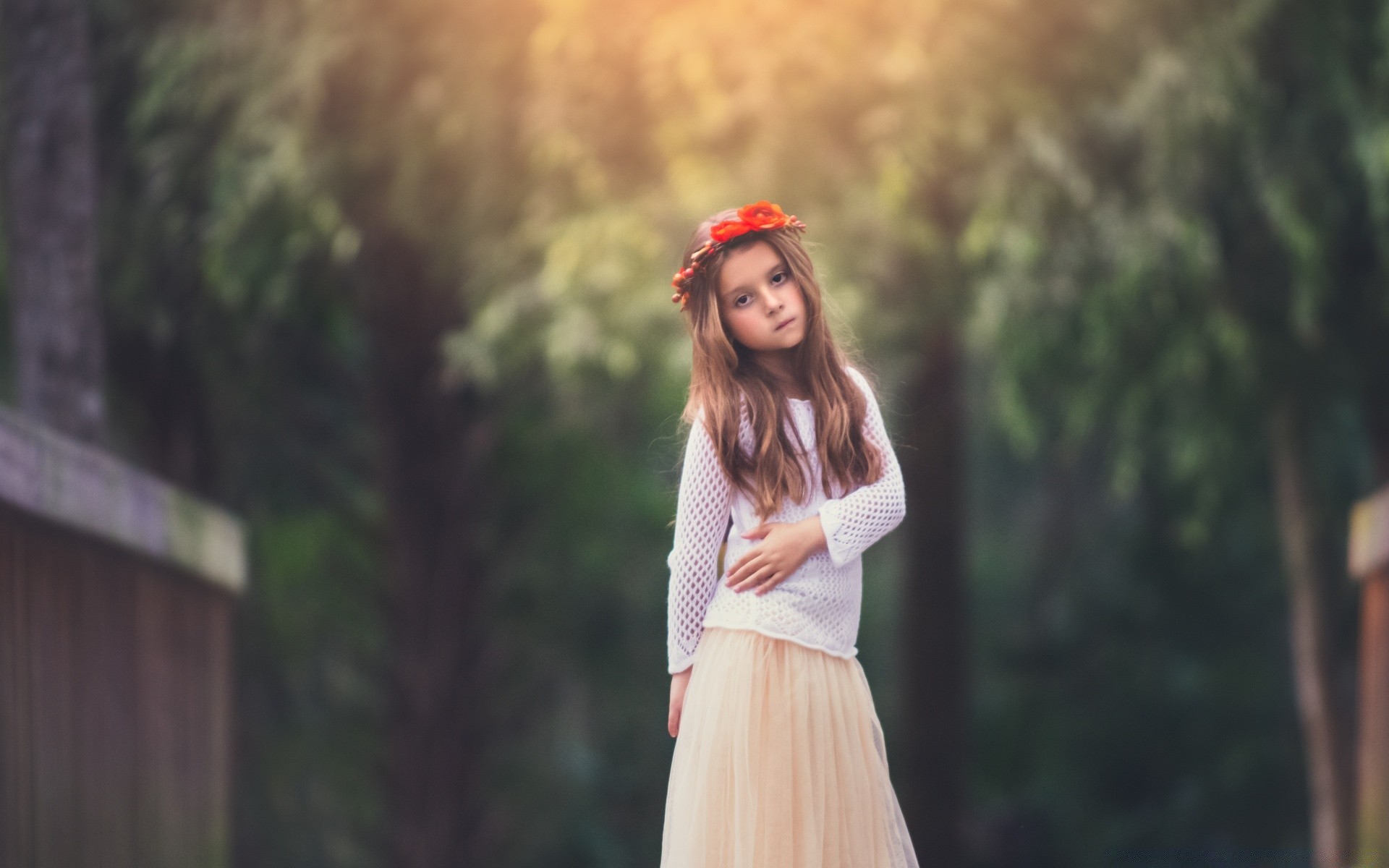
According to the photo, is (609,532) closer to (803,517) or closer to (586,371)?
(586,371)

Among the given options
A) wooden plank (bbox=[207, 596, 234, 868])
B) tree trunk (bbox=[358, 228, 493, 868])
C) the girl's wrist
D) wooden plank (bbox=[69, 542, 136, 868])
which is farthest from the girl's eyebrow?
tree trunk (bbox=[358, 228, 493, 868])

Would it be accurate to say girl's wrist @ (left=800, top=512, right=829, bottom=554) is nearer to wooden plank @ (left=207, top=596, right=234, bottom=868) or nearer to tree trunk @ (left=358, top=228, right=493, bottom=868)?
wooden plank @ (left=207, top=596, right=234, bottom=868)

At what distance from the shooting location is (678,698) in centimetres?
326

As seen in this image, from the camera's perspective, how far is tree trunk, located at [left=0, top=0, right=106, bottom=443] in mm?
5344

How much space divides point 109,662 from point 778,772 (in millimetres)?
2496

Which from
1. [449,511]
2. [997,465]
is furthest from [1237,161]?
[997,465]

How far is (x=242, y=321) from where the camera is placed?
27.2 feet

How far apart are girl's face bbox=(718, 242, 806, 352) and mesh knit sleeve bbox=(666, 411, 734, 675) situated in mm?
203

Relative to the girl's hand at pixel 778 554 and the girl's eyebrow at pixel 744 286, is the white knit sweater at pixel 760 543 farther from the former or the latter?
the girl's eyebrow at pixel 744 286

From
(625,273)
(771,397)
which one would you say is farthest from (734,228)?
(625,273)

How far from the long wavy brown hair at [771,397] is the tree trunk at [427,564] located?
5128 millimetres

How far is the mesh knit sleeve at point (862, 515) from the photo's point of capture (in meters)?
3.09

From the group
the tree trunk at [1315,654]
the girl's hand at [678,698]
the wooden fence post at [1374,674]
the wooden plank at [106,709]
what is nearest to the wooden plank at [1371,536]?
the wooden fence post at [1374,674]

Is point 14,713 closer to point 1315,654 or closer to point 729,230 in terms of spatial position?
point 729,230
